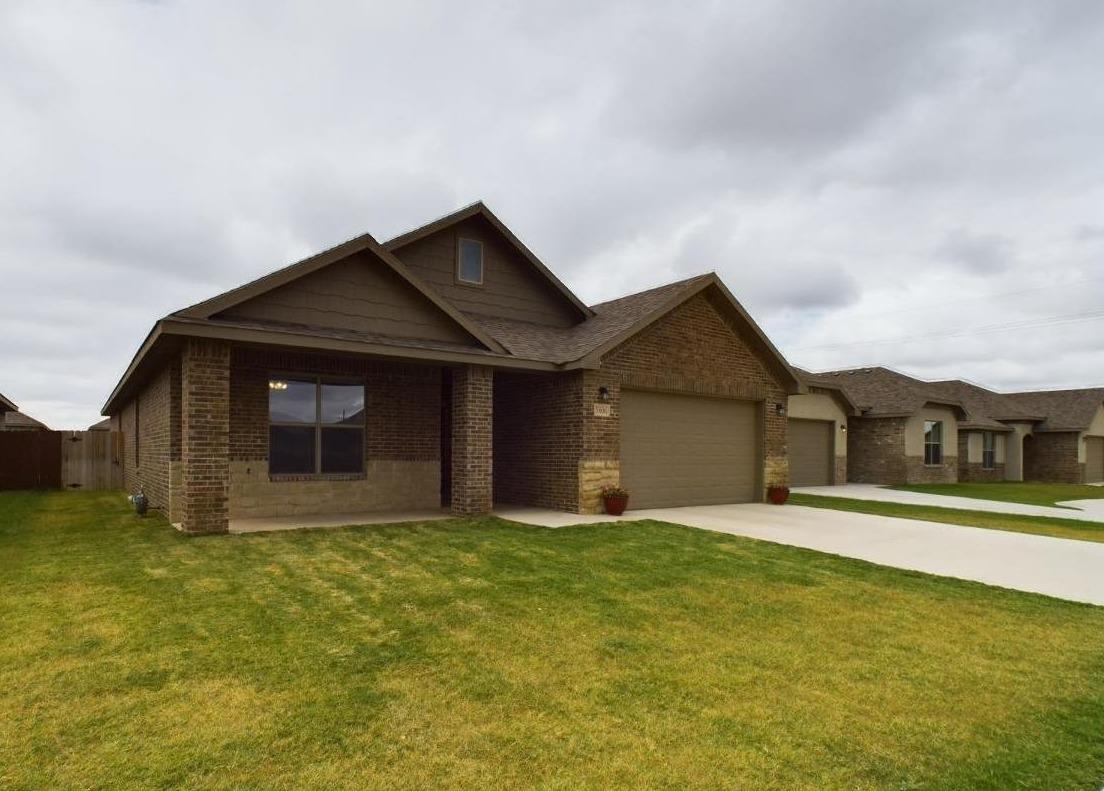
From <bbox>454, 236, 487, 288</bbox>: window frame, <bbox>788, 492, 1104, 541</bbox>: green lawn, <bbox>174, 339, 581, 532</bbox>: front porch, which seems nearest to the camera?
<bbox>174, 339, 581, 532</bbox>: front porch

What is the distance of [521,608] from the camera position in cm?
592

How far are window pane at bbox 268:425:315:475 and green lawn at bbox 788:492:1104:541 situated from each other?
12.2 m

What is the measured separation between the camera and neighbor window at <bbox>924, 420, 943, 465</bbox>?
27.6 m

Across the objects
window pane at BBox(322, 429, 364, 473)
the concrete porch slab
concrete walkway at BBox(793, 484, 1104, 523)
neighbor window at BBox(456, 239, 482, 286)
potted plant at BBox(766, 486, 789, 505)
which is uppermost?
neighbor window at BBox(456, 239, 482, 286)

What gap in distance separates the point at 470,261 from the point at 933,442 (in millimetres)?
23857

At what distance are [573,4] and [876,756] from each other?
40.7 feet

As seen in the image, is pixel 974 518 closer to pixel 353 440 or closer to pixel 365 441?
pixel 365 441

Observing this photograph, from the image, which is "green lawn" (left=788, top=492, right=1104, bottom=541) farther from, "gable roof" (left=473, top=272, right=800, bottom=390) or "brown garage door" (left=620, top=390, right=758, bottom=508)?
"gable roof" (left=473, top=272, right=800, bottom=390)

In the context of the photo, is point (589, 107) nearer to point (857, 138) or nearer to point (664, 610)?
point (857, 138)

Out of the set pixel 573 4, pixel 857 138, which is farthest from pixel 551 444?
pixel 857 138

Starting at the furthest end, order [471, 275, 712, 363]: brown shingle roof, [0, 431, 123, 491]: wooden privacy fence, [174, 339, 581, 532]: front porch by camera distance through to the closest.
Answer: [0, 431, 123, 491]: wooden privacy fence < [471, 275, 712, 363]: brown shingle roof < [174, 339, 581, 532]: front porch

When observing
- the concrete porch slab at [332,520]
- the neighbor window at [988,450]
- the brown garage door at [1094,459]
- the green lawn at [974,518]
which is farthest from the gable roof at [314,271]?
the brown garage door at [1094,459]

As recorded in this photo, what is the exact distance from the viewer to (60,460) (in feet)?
65.4

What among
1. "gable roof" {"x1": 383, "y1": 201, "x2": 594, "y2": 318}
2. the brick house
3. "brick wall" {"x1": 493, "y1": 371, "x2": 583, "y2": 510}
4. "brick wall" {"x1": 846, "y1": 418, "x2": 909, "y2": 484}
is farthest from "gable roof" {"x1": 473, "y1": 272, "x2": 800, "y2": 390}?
"brick wall" {"x1": 846, "y1": 418, "x2": 909, "y2": 484}
